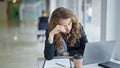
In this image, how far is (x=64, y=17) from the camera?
205cm

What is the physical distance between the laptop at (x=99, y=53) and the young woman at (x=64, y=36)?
0.08 m

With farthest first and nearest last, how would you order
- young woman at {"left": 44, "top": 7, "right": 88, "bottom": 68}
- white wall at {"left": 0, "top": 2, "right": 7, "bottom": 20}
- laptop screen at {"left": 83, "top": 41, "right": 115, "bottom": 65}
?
white wall at {"left": 0, "top": 2, "right": 7, "bottom": 20}
young woman at {"left": 44, "top": 7, "right": 88, "bottom": 68}
laptop screen at {"left": 83, "top": 41, "right": 115, "bottom": 65}

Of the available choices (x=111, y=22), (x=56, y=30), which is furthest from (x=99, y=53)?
(x=111, y=22)

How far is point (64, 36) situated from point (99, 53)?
1.65 ft

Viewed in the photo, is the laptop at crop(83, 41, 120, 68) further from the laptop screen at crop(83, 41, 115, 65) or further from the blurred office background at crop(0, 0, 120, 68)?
the blurred office background at crop(0, 0, 120, 68)

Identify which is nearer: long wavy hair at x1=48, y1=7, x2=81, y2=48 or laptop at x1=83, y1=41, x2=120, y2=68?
laptop at x1=83, y1=41, x2=120, y2=68

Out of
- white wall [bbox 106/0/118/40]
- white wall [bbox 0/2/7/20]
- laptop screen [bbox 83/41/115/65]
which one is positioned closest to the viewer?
laptop screen [bbox 83/41/115/65]

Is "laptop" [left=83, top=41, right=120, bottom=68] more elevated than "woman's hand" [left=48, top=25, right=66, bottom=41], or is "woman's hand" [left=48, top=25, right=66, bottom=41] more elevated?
"woman's hand" [left=48, top=25, right=66, bottom=41]

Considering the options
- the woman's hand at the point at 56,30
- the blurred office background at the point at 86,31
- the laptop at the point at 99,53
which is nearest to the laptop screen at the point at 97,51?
the laptop at the point at 99,53

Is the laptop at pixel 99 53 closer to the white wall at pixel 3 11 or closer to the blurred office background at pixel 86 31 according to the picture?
the blurred office background at pixel 86 31

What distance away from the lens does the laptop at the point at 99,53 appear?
1918 millimetres

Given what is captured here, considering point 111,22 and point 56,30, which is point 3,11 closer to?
point 111,22

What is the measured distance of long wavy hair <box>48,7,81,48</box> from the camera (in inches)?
82.0

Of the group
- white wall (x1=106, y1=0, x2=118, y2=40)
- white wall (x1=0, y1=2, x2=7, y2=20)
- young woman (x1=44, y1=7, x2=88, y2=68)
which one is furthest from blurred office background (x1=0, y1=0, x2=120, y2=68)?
white wall (x1=0, y1=2, x2=7, y2=20)
